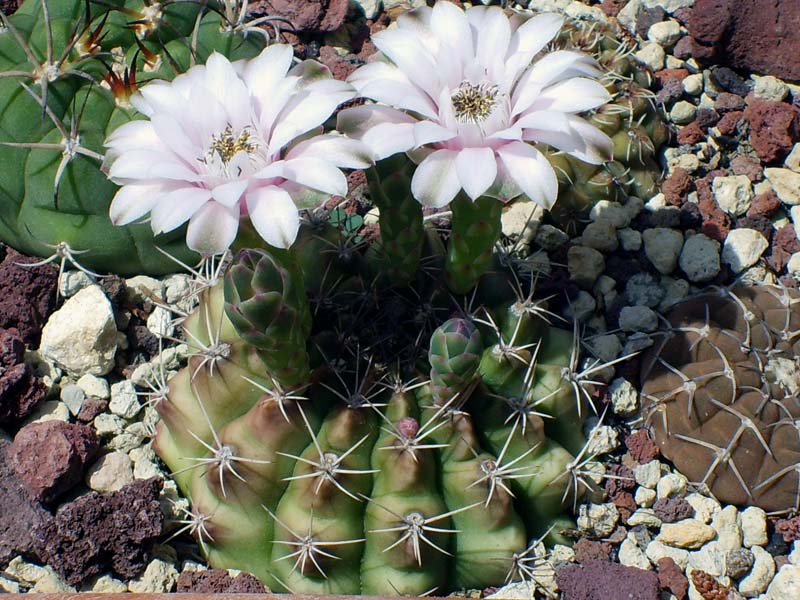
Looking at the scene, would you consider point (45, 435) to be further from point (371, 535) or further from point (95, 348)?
point (371, 535)

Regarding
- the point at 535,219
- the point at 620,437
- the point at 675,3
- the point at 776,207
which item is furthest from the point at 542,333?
the point at 675,3

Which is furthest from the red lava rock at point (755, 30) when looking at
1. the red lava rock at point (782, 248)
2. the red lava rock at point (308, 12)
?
the red lava rock at point (308, 12)

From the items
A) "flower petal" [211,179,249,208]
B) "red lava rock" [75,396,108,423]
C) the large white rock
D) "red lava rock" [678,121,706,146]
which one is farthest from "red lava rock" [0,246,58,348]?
"red lava rock" [678,121,706,146]

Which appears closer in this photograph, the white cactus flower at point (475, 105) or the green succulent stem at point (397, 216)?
the white cactus flower at point (475, 105)

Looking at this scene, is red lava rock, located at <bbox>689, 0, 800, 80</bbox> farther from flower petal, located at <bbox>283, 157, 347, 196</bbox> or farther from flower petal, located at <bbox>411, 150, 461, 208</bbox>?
flower petal, located at <bbox>283, 157, 347, 196</bbox>

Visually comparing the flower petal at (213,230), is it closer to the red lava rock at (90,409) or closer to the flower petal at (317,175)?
the flower petal at (317,175)

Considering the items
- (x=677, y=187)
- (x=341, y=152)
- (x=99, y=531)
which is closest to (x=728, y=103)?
(x=677, y=187)
